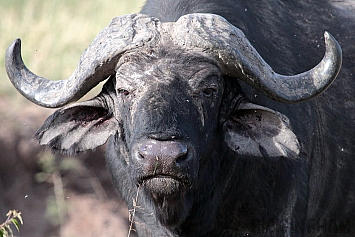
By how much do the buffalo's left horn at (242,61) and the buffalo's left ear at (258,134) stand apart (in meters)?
0.23

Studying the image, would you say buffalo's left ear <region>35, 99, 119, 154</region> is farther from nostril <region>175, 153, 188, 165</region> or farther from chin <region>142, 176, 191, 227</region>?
nostril <region>175, 153, 188, 165</region>

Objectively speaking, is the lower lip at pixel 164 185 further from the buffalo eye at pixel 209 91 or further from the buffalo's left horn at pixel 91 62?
the buffalo's left horn at pixel 91 62

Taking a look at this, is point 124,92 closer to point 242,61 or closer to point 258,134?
point 242,61

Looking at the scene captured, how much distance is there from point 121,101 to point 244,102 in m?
0.82

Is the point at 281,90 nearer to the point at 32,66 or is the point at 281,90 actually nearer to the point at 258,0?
the point at 258,0

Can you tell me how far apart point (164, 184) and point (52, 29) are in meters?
6.38

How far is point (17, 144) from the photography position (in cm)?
788

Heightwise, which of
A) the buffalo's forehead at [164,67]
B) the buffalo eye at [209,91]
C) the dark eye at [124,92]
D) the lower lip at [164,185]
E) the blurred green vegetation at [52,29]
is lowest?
the blurred green vegetation at [52,29]

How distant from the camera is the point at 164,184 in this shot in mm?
3814

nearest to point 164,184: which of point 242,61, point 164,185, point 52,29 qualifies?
point 164,185

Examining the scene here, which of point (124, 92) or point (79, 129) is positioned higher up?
point (124, 92)

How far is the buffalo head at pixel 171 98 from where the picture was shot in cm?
382

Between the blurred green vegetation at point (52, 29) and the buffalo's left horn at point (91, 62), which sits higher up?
the buffalo's left horn at point (91, 62)

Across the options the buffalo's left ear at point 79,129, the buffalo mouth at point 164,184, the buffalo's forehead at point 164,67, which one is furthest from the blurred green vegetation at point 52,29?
the buffalo mouth at point 164,184
